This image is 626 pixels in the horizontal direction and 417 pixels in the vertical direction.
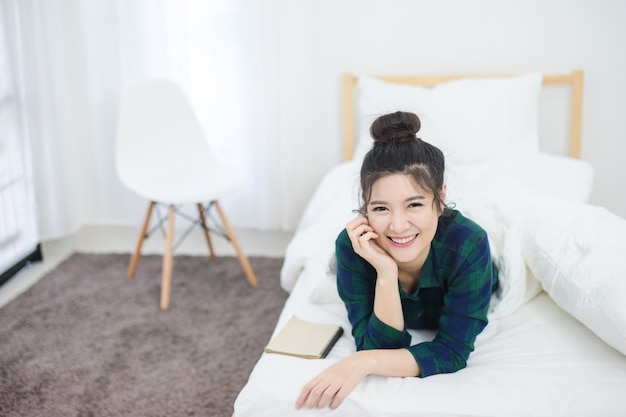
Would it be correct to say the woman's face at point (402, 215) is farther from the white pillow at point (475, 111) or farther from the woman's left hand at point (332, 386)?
the white pillow at point (475, 111)

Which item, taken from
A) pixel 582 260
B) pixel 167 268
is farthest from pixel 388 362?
pixel 167 268

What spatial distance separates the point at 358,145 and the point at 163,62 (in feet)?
3.30

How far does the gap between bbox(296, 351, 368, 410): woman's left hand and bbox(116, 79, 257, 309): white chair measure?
146 centimetres

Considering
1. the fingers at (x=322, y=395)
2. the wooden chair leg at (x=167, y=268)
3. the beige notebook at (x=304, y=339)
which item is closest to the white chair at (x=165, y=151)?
the wooden chair leg at (x=167, y=268)

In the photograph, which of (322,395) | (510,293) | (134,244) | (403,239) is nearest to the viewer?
(322,395)

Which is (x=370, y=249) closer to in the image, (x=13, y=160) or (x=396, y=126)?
(x=396, y=126)

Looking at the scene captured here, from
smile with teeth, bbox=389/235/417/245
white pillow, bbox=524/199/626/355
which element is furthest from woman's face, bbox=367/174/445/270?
white pillow, bbox=524/199/626/355

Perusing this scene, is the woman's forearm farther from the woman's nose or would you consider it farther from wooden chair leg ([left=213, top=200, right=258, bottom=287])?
wooden chair leg ([left=213, top=200, right=258, bottom=287])

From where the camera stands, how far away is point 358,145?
3.04 m

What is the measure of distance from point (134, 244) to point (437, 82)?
5.47 feet

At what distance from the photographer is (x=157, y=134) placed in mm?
3057

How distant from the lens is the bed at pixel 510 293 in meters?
1.45

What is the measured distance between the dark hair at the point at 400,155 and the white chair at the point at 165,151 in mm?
1351

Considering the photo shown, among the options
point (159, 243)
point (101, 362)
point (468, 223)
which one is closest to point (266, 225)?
point (159, 243)
